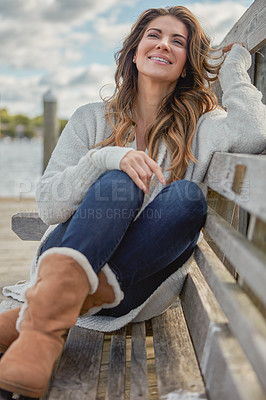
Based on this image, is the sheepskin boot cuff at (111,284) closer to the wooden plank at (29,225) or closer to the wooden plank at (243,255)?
the wooden plank at (243,255)

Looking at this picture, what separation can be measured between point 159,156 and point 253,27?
0.57 meters

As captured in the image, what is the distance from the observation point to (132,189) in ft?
3.92

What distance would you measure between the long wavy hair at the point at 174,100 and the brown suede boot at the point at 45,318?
66cm

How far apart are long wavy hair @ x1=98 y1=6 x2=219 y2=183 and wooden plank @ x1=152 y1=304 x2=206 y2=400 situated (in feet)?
1.66

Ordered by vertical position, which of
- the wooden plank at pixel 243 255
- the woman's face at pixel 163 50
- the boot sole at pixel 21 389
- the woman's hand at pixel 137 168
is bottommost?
the boot sole at pixel 21 389

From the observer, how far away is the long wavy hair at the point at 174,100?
1640 millimetres

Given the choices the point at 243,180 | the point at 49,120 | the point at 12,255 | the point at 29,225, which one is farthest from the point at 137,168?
the point at 49,120

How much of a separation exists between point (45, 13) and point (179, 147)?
30194mm

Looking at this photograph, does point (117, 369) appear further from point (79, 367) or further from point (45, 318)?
point (45, 318)

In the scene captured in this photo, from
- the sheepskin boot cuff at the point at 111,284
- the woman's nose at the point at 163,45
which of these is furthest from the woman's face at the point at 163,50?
the sheepskin boot cuff at the point at 111,284

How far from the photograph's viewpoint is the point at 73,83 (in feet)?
123

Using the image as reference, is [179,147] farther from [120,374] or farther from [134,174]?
[120,374]

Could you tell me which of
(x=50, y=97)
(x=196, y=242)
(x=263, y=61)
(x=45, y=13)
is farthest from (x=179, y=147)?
(x=45, y=13)

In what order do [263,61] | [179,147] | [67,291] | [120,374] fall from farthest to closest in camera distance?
[263,61] < [179,147] < [120,374] < [67,291]
